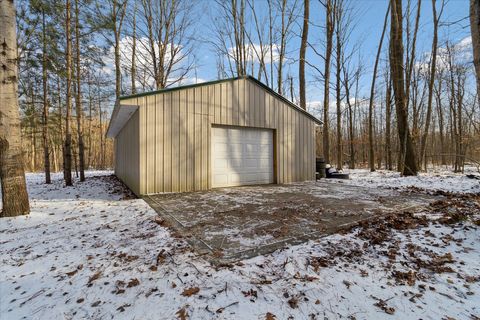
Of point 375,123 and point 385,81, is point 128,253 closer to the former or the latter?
point 385,81

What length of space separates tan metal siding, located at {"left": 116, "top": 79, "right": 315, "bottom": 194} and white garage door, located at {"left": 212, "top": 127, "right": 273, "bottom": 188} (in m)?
0.25

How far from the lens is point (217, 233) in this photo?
2920mm

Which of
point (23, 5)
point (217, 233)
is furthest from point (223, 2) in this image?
point (217, 233)

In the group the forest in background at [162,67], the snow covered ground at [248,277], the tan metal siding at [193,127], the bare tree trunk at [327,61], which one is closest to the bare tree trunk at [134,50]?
the forest in background at [162,67]

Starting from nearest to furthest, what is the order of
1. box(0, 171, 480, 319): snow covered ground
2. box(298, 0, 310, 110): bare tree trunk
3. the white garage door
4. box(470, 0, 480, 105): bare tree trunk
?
box(0, 171, 480, 319): snow covered ground, box(470, 0, 480, 105): bare tree trunk, the white garage door, box(298, 0, 310, 110): bare tree trunk

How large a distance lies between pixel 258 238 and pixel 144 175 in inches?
150

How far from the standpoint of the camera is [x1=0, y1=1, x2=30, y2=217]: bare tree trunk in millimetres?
4051

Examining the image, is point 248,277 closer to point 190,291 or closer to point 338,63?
point 190,291

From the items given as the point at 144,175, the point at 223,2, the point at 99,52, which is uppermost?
the point at 223,2

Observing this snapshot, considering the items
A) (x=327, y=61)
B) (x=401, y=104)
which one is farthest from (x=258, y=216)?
(x=327, y=61)

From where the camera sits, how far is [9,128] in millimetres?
4129

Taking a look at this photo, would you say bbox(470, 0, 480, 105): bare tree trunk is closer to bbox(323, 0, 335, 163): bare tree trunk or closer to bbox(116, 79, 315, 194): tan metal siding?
bbox(116, 79, 315, 194): tan metal siding

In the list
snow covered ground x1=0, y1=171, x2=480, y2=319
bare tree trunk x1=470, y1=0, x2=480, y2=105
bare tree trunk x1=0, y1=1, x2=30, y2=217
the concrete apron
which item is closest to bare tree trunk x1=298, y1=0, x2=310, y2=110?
the concrete apron

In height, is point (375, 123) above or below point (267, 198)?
above
